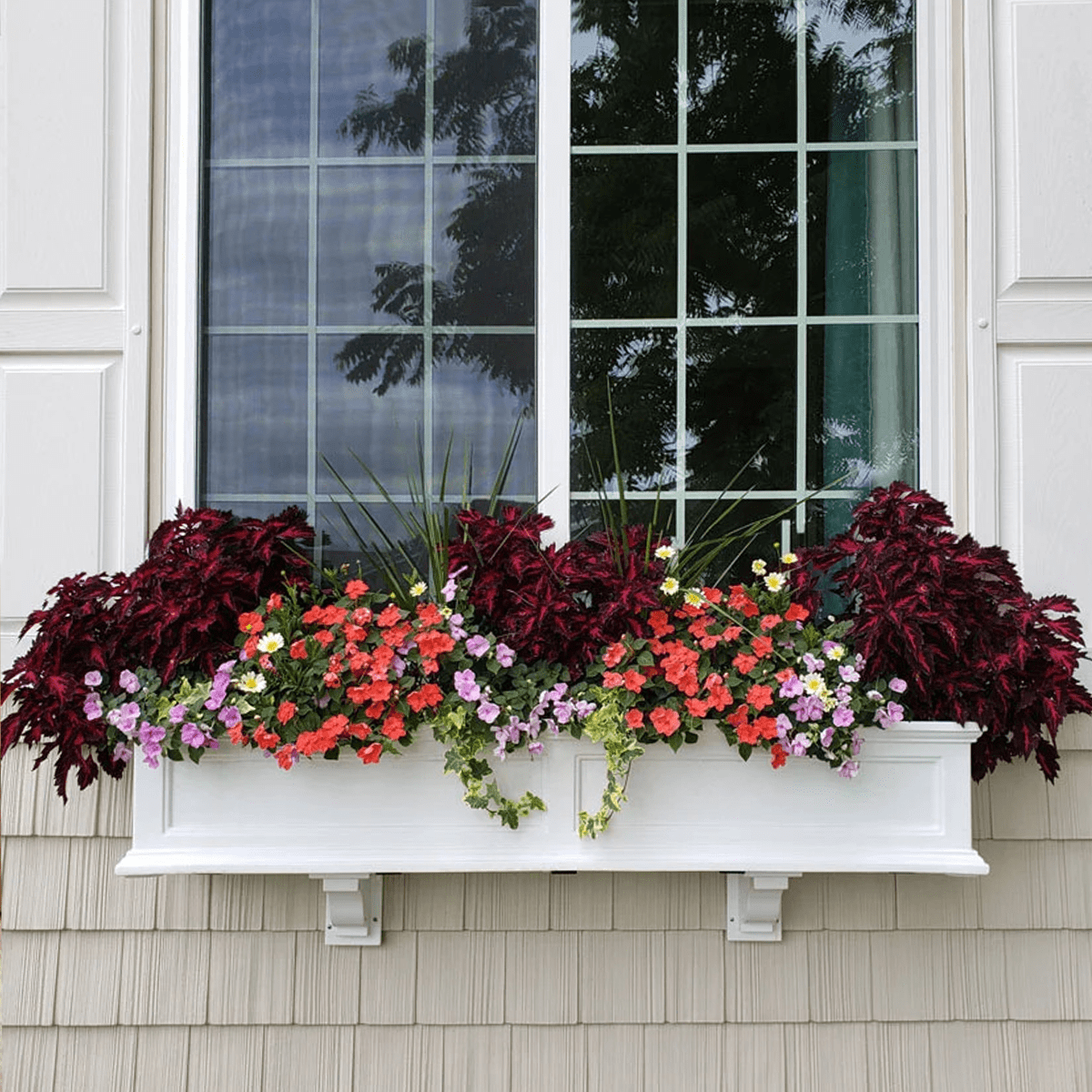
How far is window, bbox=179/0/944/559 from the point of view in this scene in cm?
229

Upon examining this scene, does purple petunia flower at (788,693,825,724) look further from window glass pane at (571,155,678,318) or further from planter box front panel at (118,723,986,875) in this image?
window glass pane at (571,155,678,318)

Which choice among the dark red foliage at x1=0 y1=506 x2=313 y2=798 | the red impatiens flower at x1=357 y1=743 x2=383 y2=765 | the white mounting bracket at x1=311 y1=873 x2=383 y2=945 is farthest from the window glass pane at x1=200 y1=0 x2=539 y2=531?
the white mounting bracket at x1=311 y1=873 x2=383 y2=945

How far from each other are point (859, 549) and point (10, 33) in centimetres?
176

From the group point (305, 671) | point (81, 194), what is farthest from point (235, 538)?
point (81, 194)

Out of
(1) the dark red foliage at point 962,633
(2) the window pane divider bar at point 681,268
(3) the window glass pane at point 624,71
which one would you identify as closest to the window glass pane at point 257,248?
(3) the window glass pane at point 624,71

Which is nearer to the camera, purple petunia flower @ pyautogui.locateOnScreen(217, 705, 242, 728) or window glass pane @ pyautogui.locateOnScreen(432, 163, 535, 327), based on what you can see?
purple petunia flower @ pyautogui.locateOnScreen(217, 705, 242, 728)

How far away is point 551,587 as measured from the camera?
1.98m

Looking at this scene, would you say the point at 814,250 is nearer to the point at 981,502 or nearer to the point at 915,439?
the point at 915,439

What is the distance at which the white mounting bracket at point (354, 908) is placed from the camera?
208cm

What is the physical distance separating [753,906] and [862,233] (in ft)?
4.03

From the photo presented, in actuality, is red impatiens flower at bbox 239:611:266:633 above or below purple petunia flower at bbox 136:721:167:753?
above

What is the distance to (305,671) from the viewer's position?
1.94 metres

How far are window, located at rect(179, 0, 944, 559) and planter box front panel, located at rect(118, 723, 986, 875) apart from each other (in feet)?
1.57

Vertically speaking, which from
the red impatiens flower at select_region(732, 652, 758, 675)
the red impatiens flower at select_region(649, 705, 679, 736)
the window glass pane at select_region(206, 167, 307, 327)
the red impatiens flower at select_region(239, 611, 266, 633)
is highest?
the window glass pane at select_region(206, 167, 307, 327)
